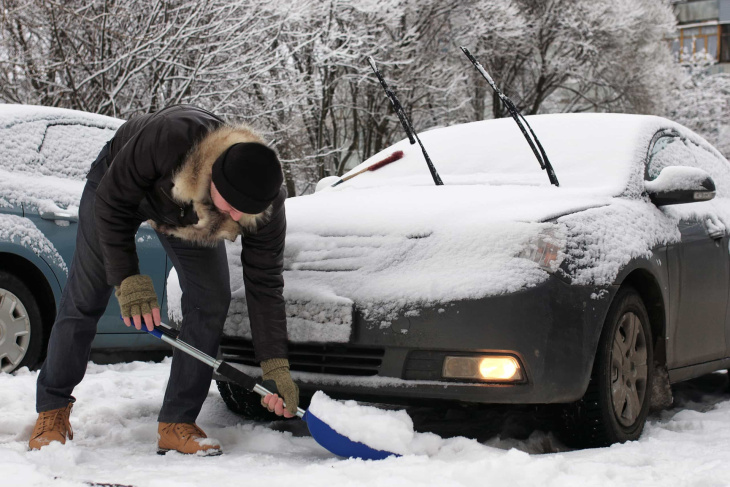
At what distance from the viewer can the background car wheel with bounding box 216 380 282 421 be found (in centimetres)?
387

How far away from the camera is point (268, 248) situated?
10.5ft

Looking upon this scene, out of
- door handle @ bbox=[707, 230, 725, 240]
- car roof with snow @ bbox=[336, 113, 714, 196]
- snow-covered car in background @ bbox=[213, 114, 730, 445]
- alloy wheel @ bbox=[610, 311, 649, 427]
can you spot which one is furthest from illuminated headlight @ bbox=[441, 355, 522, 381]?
door handle @ bbox=[707, 230, 725, 240]

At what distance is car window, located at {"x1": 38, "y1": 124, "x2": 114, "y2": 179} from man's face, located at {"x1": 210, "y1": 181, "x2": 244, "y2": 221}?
240 cm

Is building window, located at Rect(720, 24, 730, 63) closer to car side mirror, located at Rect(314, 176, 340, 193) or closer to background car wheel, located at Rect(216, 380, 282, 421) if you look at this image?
car side mirror, located at Rect(314, 176, 340, 193)

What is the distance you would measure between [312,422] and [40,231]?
2336 millimetres

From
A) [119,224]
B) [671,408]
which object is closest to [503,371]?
[119,224]

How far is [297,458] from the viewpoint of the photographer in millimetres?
3127

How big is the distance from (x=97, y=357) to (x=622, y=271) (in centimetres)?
334

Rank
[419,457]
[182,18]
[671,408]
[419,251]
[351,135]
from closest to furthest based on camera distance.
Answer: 1. [419,457]
2. [419,251]
3. [671,408]
4. [182,18]
5. [351,135]

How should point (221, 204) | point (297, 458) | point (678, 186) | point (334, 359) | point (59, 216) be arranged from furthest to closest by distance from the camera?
point (59, 216) < point (678, 186) < point (334, 359) < point (297, 458) < point (221, 204)

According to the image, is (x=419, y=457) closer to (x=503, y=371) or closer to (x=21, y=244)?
(x=503, y=371)

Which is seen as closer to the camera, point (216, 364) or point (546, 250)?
point (546, 250)

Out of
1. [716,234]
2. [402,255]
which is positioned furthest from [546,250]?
[716,234]

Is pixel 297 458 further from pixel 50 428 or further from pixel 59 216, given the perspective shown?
pixel 59 216
